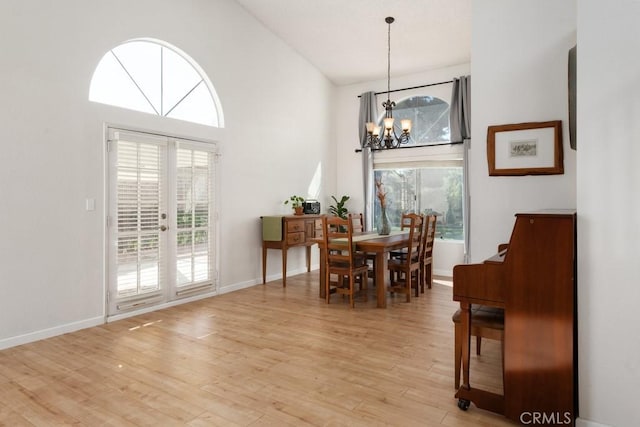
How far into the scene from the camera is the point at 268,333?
3.53m

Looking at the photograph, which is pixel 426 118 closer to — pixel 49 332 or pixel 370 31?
pixel 370 31

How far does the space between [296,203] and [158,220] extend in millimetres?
2566

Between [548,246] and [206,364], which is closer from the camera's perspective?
[548,246]

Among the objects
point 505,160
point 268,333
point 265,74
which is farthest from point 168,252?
point 505,160

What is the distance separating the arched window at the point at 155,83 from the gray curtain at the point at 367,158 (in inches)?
118

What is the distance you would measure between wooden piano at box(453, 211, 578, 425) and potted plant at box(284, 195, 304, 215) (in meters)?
4.22

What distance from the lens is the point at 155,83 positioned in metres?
4.43

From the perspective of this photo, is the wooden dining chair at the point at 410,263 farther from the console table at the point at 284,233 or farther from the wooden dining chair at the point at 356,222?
the console table at the point at 284,233

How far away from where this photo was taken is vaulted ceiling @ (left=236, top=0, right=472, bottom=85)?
5031mm

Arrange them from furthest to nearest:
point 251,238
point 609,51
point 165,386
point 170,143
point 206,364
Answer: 1. point 251,238
2. point 170,143
3. point 206,364
4. point 165,386
5. point 609,51

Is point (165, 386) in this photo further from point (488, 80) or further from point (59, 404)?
point (488, 80)

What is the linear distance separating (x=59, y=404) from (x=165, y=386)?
1.93ft

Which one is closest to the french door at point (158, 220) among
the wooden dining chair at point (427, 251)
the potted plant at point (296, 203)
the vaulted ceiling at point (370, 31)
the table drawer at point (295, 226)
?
the table drawer at point (295, 226)

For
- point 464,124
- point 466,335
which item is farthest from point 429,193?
point 466,335
